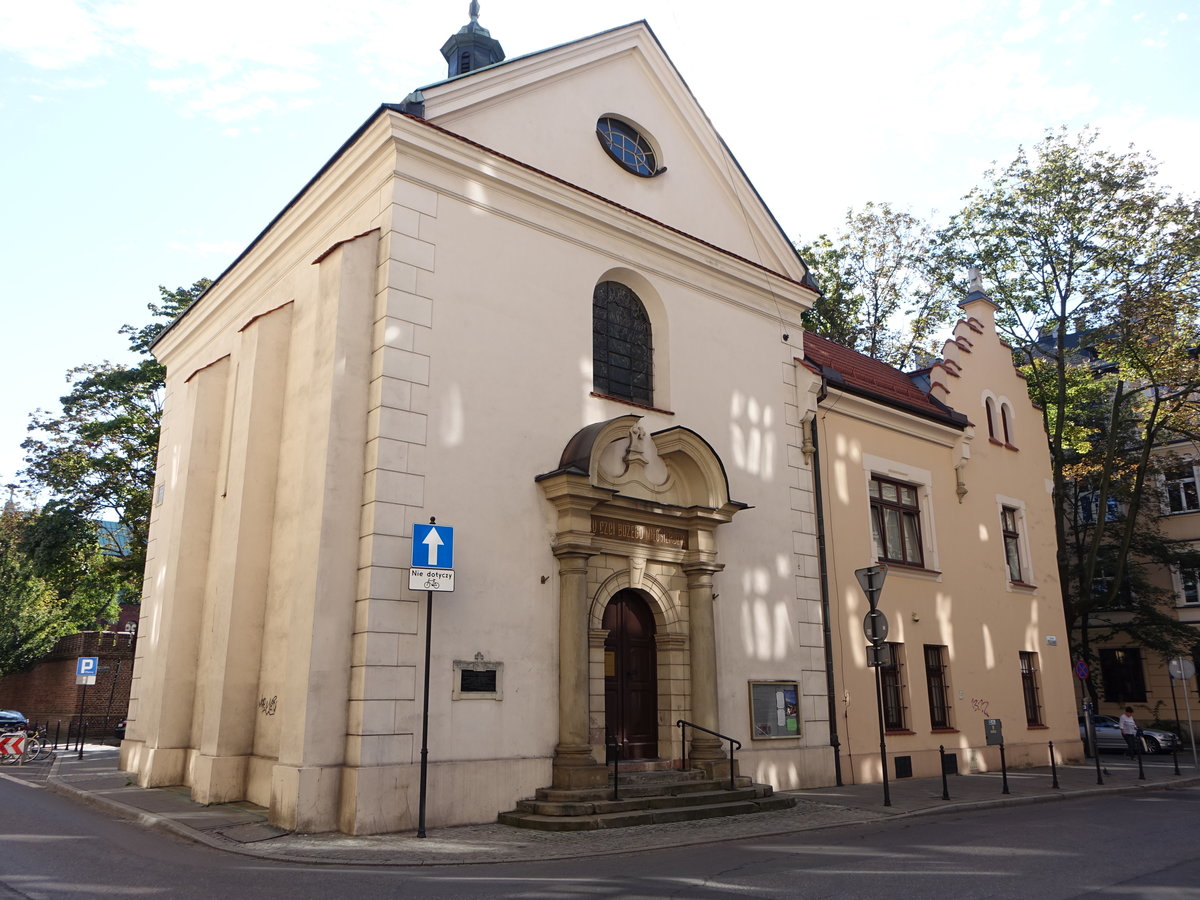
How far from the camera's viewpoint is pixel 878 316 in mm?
32812

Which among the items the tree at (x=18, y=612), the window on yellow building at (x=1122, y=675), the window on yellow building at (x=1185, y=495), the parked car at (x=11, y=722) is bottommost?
the parked car at (x=11, y=722)

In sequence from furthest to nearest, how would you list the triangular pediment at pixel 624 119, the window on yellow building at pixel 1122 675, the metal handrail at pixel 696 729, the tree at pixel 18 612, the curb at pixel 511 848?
the window on yellow building at pixel 1122 675 → the tree at pixel 18 612 → the triangular pediment at pixel 624 119 → the metal handrail at pixel 696 729 → the curb at pixel 511 848

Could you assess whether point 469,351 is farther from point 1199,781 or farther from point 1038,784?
point 1199,781

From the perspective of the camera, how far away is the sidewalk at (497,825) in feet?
30.8

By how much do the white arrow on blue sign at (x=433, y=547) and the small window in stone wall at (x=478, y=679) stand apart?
54.0 inches

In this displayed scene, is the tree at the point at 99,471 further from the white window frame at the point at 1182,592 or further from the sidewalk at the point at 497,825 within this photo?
the white window frame at the point at 1182,592

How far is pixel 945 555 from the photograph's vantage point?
65.5 feet

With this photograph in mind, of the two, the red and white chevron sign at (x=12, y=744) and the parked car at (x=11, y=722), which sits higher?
the parked car at (x=11, y=722)

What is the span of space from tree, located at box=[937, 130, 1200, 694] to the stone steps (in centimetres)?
1678

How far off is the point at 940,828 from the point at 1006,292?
22.7 m

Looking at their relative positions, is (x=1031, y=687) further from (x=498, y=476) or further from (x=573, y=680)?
(x=498, y=476)

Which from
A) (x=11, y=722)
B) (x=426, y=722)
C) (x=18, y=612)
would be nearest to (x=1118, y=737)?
(x=426, y=722)

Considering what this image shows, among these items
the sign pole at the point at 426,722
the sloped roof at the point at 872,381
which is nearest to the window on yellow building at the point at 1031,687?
the sloped roof at the point at 872,381

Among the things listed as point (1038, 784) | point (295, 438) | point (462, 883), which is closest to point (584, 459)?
point (295, 438)
